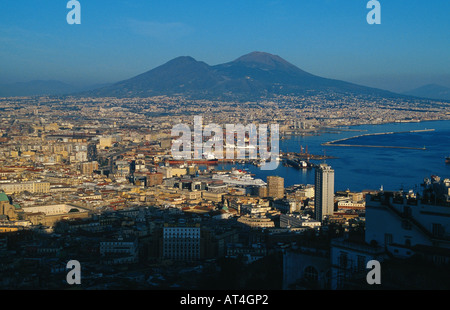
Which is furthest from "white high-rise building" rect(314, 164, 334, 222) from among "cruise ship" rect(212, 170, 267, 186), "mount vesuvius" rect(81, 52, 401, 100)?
"mount vesuvius" rect(81, 52, 401, 100)

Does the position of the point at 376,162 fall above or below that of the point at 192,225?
below

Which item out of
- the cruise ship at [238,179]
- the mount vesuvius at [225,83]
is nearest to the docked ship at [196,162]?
the cruise ship at [238,179]

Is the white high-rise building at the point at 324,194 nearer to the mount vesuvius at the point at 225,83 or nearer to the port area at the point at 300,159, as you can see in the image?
the port area at the point at 300,159

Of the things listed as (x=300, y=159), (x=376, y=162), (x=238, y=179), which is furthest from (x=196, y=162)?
(x=376, y=162)

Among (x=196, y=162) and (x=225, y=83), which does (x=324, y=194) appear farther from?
(x=225, y=83)

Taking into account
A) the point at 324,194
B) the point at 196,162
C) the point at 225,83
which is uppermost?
the point at 225,83

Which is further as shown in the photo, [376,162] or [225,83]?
[225,83]
